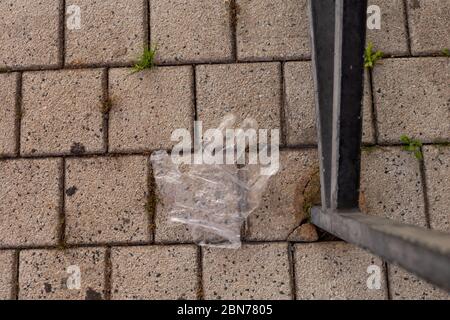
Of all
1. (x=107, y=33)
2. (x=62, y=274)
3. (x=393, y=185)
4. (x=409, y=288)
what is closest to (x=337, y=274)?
(x=409, y=288)

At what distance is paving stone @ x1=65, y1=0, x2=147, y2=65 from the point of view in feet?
8.24

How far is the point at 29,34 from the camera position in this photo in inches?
100

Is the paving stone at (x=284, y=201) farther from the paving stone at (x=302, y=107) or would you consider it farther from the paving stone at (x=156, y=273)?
the paving stone at (x=156, y=273)

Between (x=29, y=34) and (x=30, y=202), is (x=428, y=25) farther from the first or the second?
(x=30, y=202)

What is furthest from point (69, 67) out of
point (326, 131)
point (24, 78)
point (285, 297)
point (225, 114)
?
point (285, 297)

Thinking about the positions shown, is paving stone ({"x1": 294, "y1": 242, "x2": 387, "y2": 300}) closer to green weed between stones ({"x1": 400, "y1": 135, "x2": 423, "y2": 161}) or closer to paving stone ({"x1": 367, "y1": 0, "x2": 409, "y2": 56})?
green weed between stones ({"x1": 400, "y1": 135, "x2": 423, "y2": 161})

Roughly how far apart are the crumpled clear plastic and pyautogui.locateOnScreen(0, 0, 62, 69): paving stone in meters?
0.88

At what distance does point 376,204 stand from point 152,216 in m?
1.22

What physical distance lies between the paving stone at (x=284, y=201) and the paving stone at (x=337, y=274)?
19cm

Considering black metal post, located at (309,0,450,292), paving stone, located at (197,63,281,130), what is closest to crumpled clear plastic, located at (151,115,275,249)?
paving stone, located at (197,63,281,130)

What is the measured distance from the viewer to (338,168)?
67.5 inches

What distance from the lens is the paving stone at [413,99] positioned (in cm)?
241

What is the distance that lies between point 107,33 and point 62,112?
0.52 metres

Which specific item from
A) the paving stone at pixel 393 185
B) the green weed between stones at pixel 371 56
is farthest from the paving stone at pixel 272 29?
the paving stone at pixel 393 185
